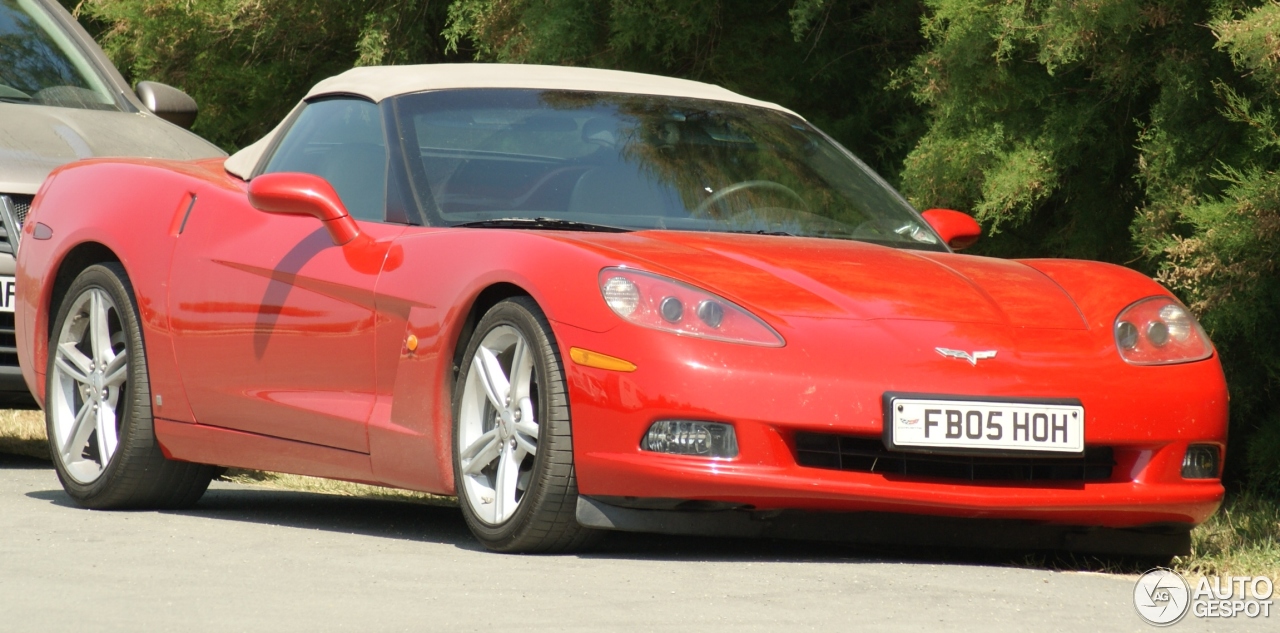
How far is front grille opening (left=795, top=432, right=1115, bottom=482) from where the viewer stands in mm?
4566

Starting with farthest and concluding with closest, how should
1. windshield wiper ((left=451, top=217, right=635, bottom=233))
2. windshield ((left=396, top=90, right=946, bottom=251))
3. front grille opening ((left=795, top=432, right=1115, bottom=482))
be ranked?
windshield ((left=396, top=90, right=946, bottom=251)), windshield wiper ((left=451, top=217, right=635, bottom=233)), front grille opening ((left=795, top=432, right=1115, bottom=482))

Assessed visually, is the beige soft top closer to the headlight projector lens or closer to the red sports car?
the red sports car

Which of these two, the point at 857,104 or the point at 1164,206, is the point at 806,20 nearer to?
the point at 857,104

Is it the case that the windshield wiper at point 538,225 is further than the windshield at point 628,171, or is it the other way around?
the windshield at point 628,171

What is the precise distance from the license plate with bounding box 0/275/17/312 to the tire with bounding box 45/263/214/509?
0.88 metres

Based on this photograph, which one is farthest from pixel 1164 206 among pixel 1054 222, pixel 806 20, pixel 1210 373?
pixel 1210 373

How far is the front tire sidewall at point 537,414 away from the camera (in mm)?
4594

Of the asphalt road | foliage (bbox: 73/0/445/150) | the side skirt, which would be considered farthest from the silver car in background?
foliage (bbox: 73/0/445/150)

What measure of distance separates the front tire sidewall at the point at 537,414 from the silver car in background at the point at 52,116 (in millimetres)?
3166

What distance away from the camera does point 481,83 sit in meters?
5.90

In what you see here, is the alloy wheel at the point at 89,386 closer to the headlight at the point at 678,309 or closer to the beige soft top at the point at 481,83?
the beige soft top at the point at 481,83

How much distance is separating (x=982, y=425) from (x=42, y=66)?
5.60 meters

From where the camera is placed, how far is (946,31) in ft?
28.9

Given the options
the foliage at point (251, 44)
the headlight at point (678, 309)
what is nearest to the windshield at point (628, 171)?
the headlight at point (678, 309)
